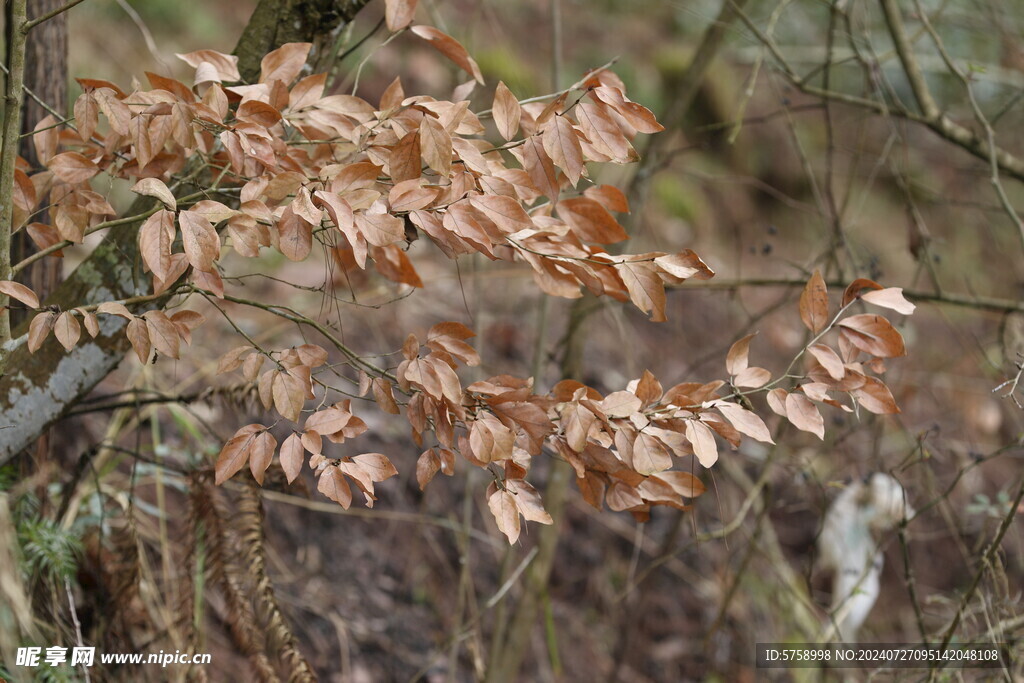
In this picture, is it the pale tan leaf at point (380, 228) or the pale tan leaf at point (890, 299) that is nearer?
the pale tan leaf at point (380, 228)

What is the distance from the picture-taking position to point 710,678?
10.1ft

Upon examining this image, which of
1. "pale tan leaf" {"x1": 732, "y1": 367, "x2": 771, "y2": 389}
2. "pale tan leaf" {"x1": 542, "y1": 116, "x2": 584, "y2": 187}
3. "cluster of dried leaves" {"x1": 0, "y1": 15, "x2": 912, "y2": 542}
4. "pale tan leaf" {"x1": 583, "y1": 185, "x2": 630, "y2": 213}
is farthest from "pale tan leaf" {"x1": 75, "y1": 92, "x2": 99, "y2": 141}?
"pale tan leaf" {"x1": 732, "y1": 367, "x2": 771, "y2": 389}

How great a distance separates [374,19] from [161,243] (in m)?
5.74

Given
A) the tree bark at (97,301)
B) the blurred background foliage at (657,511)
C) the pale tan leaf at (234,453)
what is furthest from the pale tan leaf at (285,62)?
the pale tan leaf at (234,453)

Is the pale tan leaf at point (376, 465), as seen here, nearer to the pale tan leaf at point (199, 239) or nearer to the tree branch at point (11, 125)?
the pale tan leaf at point (199, 239)

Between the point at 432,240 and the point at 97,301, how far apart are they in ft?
2.38

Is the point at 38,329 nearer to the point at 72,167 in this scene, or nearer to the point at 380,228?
the point at 72,167

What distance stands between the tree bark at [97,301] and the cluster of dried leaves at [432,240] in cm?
17

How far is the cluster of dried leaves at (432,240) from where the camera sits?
1028 millimetres

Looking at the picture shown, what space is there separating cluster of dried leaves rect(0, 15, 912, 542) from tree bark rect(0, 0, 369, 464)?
0.57ft

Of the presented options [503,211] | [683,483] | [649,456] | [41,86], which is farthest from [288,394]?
[41,86]

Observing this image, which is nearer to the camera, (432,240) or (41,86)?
(432,240)

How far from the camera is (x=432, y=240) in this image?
103cm

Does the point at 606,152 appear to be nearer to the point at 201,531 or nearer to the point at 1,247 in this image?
the point at 1,247
